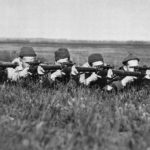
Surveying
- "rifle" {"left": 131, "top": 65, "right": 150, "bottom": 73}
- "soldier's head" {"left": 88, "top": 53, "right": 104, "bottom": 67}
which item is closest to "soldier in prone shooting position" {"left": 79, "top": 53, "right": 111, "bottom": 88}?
"soldier's head" {"left": 88, "top": 53, "right": 104, "bottom": 67}

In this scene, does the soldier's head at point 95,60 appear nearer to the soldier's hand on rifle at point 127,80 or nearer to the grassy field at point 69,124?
the soldier's hand on rifle at point 127,80

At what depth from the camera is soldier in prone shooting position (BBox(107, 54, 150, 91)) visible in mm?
8367

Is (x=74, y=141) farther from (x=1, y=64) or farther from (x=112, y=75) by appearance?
(x=1, y=64)

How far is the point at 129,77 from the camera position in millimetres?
8727

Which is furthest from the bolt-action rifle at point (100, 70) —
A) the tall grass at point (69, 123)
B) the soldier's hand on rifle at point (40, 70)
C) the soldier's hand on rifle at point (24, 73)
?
the tall grass at point (69, 123)

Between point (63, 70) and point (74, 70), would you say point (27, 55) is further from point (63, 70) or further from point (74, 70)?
point (74, 70)

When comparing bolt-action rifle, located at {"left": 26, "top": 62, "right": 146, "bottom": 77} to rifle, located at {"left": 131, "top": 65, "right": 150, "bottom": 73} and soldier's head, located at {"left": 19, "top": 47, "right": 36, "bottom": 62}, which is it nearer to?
rifle, located at {"left": 131, "top": 65, "right": 150, "bottom": 73}

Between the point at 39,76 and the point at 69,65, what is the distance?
1.21 metres

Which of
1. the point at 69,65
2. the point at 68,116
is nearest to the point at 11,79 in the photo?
the point at 69,65

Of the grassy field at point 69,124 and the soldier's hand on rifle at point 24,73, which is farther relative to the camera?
the soldier's hand on rifle at point 24,73

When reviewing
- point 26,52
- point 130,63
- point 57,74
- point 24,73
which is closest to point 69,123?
point 57,74

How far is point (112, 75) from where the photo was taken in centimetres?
869

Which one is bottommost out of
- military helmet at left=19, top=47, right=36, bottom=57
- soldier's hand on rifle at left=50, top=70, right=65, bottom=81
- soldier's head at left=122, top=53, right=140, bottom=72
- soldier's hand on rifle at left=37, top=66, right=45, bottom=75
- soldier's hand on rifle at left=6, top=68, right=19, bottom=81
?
soldier's hand on rifle at left=6, top=68, right=19, bottom=81

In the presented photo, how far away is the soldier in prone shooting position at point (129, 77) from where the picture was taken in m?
8.37
